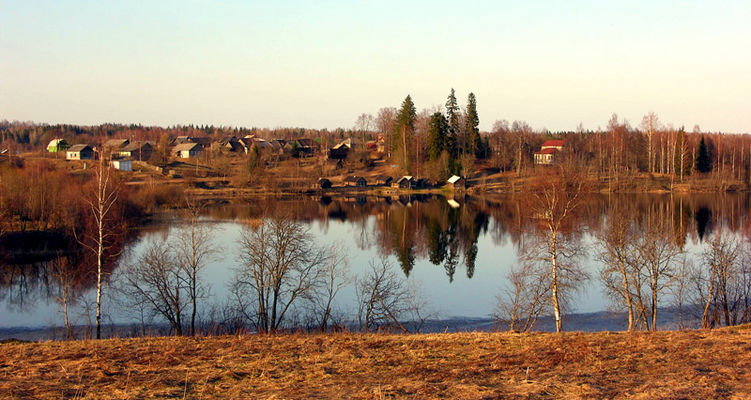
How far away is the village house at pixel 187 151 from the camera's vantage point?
307ft

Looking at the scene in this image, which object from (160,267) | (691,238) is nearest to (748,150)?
(691,238)

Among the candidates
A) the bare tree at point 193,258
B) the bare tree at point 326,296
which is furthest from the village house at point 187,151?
the bare tree at point 326,296

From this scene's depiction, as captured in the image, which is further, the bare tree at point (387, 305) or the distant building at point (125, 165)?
the distant building at point (125, 165)

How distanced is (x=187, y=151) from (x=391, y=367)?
91080 mm

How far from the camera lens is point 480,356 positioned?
29.6 feet

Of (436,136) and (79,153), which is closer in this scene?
(436,136)

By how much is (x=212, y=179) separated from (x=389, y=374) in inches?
2564

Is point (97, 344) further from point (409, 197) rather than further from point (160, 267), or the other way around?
point (409, 197)

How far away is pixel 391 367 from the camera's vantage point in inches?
334

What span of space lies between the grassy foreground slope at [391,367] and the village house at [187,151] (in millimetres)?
86881

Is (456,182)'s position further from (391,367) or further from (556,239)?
(391,367)

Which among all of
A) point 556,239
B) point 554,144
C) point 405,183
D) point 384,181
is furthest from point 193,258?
point 554,144

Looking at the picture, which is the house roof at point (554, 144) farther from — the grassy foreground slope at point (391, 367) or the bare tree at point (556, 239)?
the grassy foreground slope at point (391, 367)

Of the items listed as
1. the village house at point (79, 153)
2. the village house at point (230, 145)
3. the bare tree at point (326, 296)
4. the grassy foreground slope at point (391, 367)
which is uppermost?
the village house at point (230, 145)
